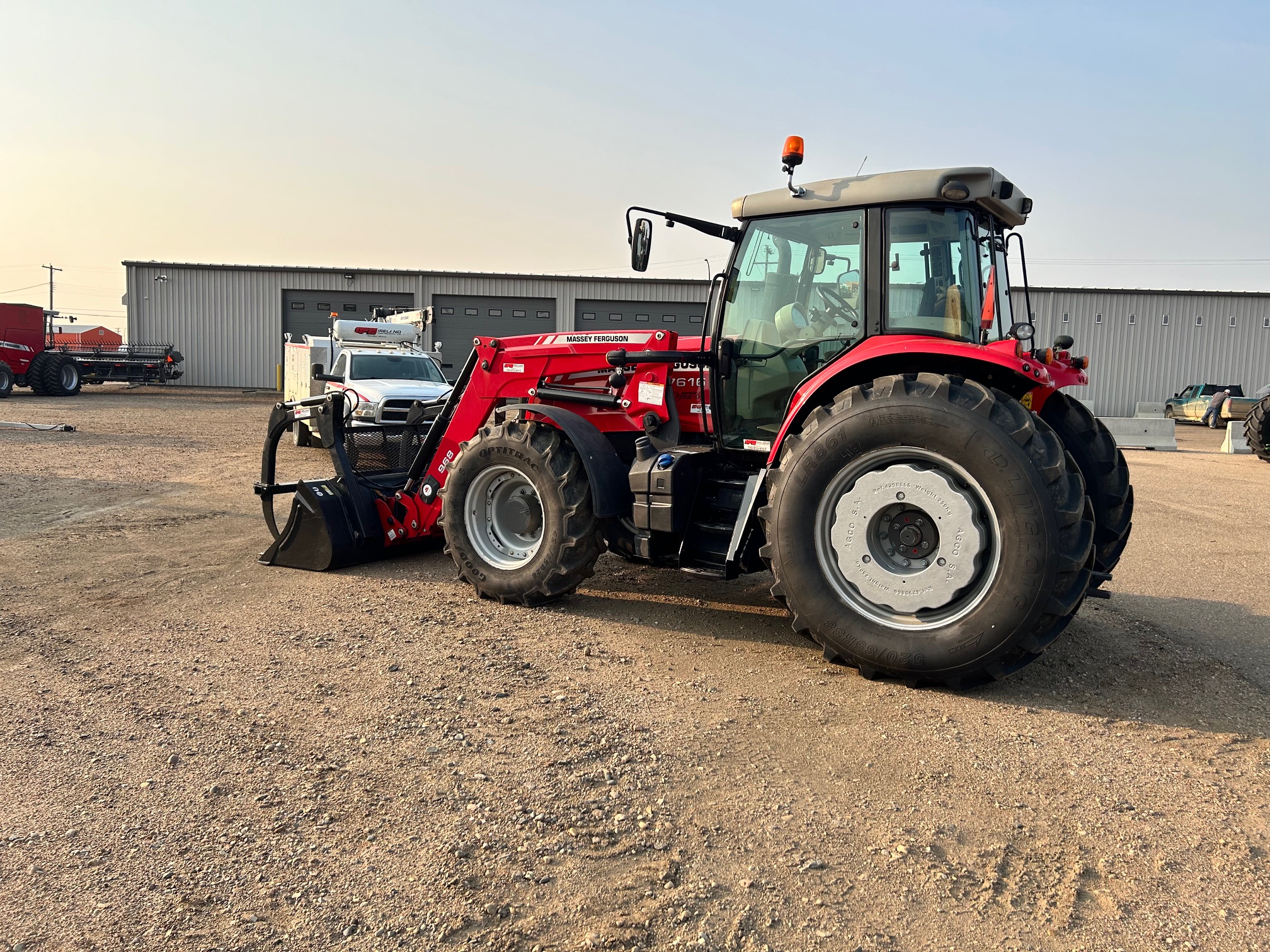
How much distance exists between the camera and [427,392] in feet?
47.7

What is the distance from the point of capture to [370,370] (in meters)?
15.5

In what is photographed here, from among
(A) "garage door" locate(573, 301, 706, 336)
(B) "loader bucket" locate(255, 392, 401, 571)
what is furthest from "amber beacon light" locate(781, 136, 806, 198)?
(A) "garage door" locate(573, 301, 706, 336)

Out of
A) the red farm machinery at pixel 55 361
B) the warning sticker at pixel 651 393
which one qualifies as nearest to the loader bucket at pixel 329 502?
the warning sticker at pixel 651 393

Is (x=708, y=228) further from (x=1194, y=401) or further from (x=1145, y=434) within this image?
(x=1194, y=401)

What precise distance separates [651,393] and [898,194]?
194 centimetres

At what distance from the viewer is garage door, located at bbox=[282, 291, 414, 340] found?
118 ft

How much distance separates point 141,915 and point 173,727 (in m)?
1.39

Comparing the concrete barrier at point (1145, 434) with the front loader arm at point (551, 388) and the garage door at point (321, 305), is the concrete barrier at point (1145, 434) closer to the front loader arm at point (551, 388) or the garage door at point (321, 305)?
the front loader arm at point (551, 388)

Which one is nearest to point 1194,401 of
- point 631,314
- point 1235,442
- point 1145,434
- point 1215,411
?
point 1215,411

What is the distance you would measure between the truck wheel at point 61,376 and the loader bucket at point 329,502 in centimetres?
2502

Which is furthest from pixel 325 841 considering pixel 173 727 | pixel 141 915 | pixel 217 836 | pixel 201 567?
pixel 201 567

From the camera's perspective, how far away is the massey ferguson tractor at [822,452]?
160 inches

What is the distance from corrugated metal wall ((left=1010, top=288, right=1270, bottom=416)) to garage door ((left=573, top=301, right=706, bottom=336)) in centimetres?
1368

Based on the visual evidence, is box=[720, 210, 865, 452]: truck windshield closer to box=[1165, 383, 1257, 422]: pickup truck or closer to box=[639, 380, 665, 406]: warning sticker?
box=[639, 380, 665, 406]: warning sticker
